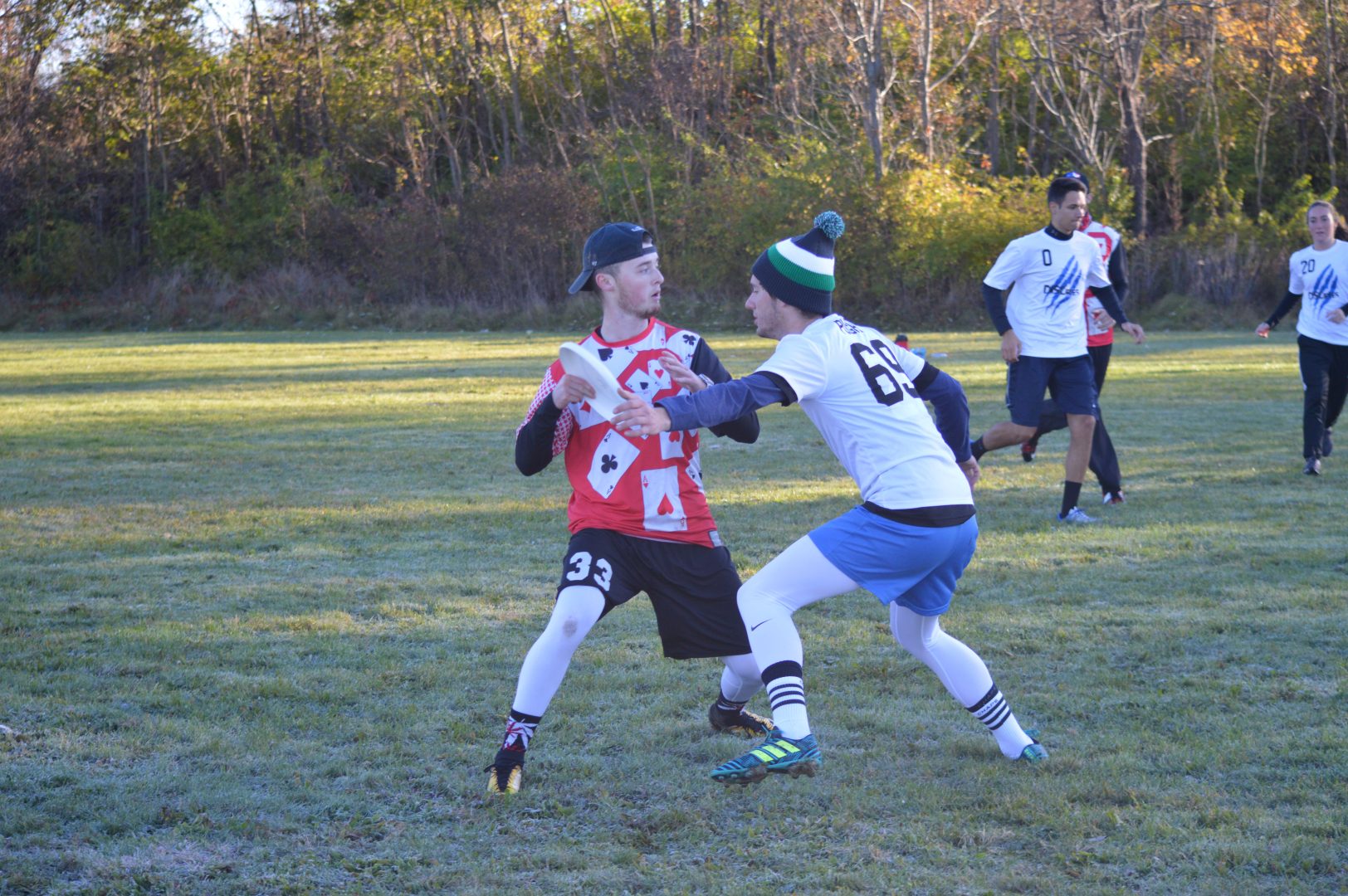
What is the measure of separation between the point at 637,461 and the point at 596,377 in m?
0.52

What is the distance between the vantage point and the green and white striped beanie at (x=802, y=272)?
396 centimetres

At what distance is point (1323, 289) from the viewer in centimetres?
984

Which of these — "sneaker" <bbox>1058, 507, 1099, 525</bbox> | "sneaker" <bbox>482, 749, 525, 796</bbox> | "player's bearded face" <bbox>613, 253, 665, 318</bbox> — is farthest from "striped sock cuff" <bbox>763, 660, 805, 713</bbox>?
"sneaker" <bbox>1058, 507, 1099, 525</bbox>

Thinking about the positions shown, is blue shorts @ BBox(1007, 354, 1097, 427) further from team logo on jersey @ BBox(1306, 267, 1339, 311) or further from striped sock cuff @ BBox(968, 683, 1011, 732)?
striped sock cuff @ BBox(968, 683, 1011, 732)

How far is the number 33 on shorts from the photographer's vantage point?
13.4 ft

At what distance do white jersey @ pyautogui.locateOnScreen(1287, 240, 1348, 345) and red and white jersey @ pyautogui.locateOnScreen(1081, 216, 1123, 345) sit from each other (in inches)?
57.3

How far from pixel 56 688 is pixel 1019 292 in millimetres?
5869

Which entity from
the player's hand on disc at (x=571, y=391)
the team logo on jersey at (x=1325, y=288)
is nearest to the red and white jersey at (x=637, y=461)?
the player's hand on disc at (x=571, y=391)

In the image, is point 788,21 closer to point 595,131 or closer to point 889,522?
point 595,131

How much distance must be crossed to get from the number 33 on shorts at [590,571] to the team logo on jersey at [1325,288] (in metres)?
7.62

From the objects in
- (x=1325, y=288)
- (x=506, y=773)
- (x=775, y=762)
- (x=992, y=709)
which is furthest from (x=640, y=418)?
(x=1325, y=288)

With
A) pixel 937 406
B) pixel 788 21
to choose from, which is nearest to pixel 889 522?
pixel 937 406

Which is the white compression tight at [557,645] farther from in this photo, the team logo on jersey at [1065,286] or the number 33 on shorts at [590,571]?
the team logo on jersey at [1065,286]

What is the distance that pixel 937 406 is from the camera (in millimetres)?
4172
